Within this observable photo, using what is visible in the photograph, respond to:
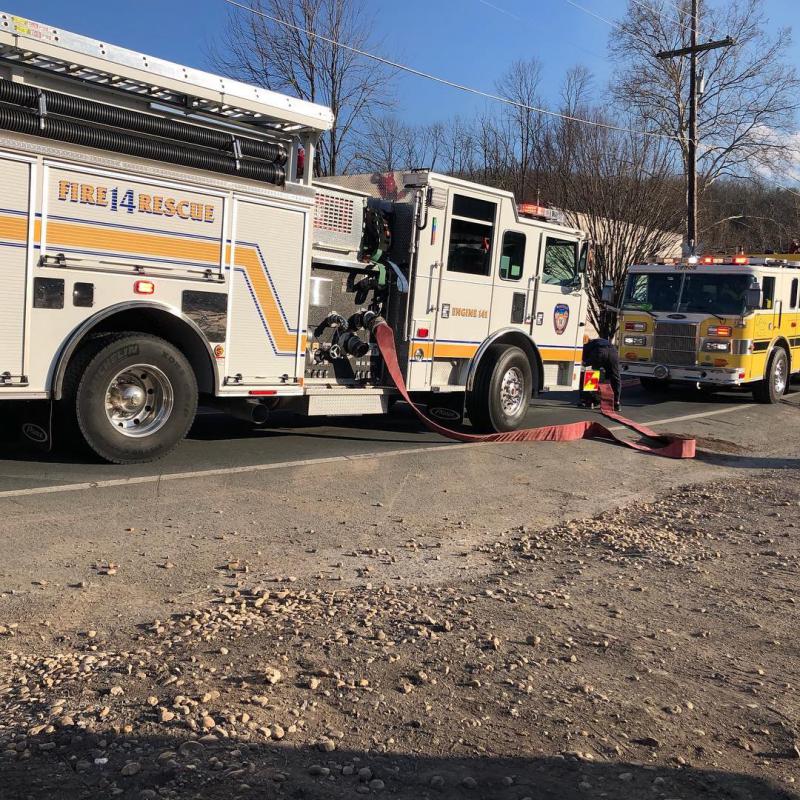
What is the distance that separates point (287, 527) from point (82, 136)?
3.62 m

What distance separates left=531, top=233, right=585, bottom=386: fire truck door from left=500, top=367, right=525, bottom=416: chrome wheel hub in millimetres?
581

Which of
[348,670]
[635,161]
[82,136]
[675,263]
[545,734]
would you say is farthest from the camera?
[635,161]

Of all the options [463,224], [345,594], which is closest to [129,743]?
[345,594]

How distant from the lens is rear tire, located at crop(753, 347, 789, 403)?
16.8 metres

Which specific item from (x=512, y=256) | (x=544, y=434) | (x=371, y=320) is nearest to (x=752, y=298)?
(x=512, y=256)

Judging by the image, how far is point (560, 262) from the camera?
1178 centimetres

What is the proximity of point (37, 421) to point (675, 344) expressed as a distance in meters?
12.2

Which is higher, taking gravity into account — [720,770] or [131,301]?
[131,301]

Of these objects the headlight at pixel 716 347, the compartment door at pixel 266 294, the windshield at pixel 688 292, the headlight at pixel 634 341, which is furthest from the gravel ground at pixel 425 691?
the headlight at pixel 634 341

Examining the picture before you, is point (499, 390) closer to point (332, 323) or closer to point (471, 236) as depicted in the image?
point (471, 236)

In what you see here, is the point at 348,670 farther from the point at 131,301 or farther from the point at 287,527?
the point at 131,301

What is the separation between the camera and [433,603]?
4676 mm

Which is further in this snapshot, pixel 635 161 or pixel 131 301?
pixel 635 161

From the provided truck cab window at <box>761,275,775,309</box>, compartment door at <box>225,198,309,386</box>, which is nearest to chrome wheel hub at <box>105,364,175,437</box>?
compartment door at <box>225,198,309,386</box>
